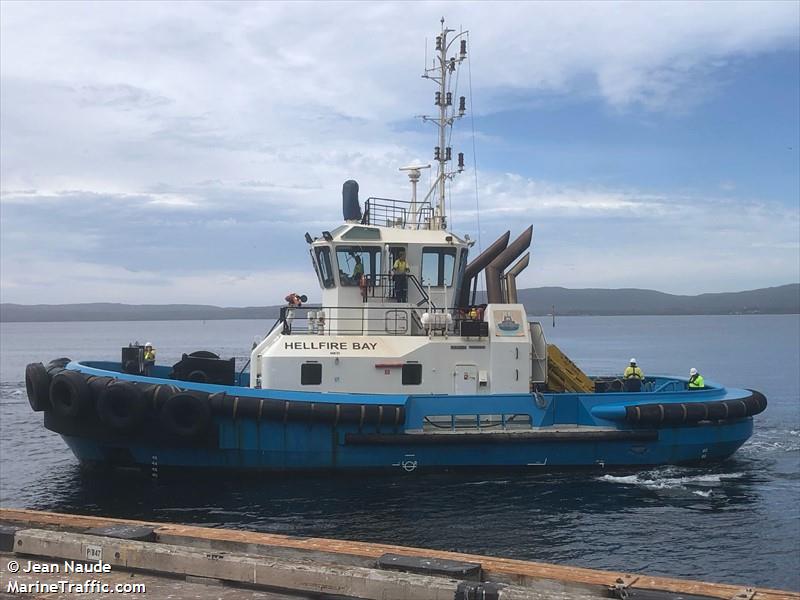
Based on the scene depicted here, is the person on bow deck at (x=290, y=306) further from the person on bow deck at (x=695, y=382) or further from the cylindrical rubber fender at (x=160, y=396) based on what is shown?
the person on bow deck at (x=695, y=382)

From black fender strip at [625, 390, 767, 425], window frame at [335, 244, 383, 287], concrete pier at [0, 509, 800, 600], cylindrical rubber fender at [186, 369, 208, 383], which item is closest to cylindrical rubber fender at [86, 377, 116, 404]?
cylindrical rubber fender at [186, 369, 208, 383]

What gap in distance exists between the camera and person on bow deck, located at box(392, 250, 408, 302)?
14.0 metres

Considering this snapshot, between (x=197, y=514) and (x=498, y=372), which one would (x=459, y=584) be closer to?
(x=197, y=514)

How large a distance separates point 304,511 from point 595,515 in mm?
4028

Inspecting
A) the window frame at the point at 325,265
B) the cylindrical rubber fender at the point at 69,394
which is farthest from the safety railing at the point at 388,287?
the cylindrical rubber fender at the point at 69,394

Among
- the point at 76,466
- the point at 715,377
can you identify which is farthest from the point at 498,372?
the point at 715,377

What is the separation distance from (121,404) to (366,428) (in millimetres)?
3650

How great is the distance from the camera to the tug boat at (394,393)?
1220 centimetres

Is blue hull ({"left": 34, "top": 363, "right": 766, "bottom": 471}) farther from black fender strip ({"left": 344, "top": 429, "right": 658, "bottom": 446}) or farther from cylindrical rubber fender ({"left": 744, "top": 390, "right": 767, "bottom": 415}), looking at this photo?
cylindrical rubber fender ({"left": 744, "top": 390, "right": 767, "bottom": 415})

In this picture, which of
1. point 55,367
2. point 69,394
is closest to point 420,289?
point 69,394

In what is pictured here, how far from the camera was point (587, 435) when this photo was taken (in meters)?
12.9

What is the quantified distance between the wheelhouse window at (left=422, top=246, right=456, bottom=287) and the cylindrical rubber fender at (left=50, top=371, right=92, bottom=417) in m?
5.81

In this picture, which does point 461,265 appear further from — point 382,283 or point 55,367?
point 55,367

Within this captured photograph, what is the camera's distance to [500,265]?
49.2 ft
